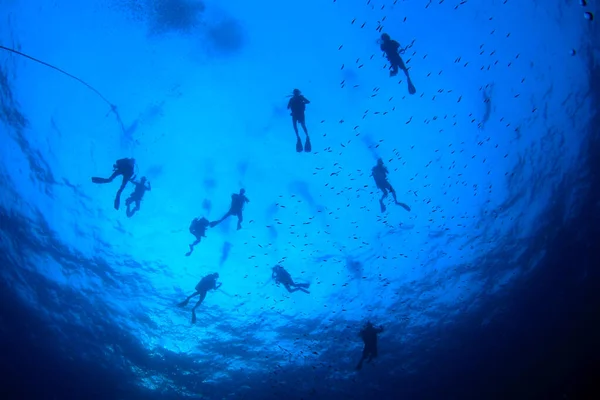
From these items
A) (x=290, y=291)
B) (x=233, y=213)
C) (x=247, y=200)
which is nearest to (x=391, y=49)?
(x=247, y=200)

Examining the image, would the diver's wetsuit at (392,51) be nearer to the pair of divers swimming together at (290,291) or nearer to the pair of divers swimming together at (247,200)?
the pair of divers swimming together at (247,200)

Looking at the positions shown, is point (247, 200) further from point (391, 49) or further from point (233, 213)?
point (391, 49)

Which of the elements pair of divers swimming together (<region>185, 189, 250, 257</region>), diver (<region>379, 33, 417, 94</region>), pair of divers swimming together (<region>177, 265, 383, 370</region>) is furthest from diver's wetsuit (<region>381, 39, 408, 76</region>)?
pair of divers swimming together (<region>177, 265, 383, 370</region>)

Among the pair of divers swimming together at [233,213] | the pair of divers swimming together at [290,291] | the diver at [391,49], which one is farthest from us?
the pair of divers swimming together at [233,213]

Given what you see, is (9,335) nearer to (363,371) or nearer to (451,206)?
(363,371)

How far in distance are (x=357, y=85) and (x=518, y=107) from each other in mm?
Result: 7338

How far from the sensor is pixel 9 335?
2364cm

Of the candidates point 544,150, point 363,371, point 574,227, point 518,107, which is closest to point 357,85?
point 518,107

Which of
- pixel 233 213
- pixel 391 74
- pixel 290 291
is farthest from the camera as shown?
pixel 290 291

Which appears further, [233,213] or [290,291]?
[290,291]

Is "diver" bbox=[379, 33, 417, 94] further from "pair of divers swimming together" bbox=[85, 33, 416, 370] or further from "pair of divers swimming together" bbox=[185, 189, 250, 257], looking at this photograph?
"pair of divers swimming together" bbox=[185, 189, 250, 257]

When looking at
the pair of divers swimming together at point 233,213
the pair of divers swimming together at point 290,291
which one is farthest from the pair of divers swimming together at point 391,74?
the pair of divers swimming together at point 290,291

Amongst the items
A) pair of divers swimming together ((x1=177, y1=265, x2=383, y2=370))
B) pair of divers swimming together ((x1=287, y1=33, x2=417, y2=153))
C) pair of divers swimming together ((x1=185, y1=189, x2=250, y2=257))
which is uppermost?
pair of divers swimming together ((x1=287, y1=33, x2=417, y2=153))

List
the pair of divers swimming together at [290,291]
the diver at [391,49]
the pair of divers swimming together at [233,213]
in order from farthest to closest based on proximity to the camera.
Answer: the pair of divers swimming together at [233,213], the pair of divers swimming together at [290,291], the diver at [391,49]
